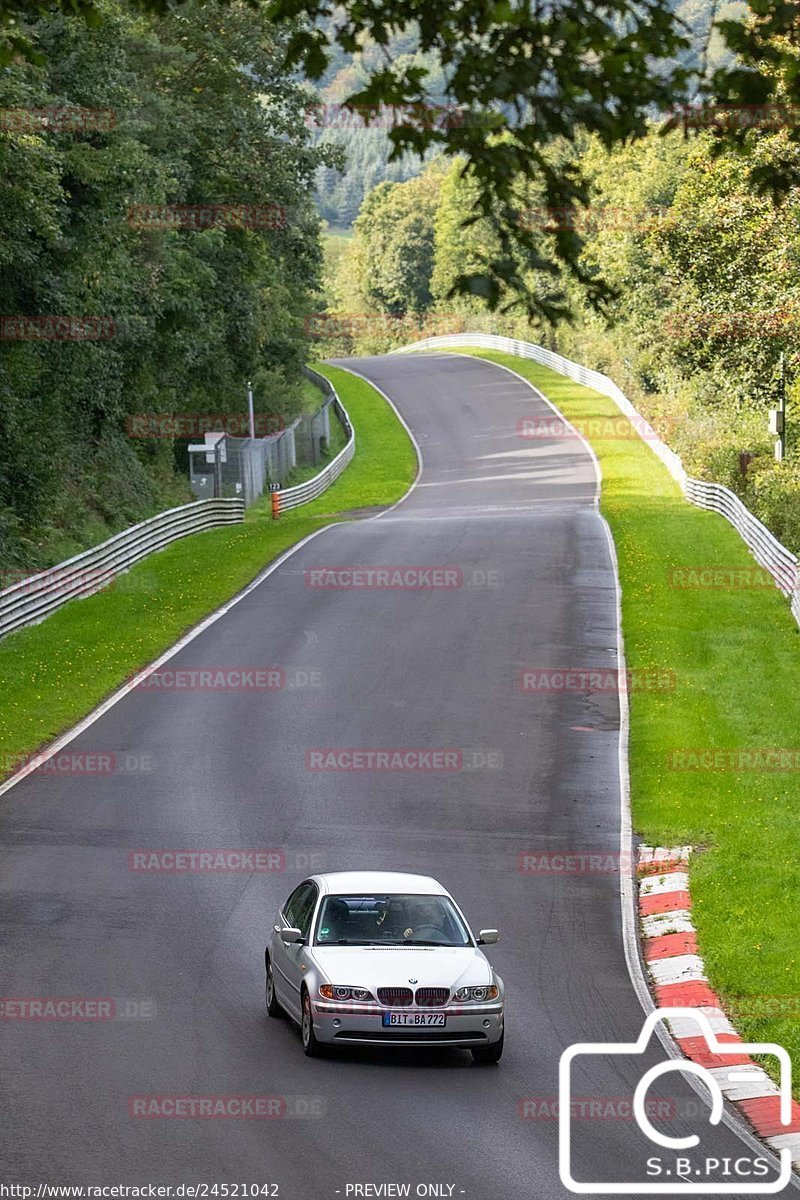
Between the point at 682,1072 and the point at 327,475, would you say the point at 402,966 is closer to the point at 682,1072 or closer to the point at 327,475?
the point at 682,1072

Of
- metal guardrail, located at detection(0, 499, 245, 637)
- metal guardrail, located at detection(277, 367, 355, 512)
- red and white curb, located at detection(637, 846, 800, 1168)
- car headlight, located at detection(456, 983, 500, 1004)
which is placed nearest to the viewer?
red and white curb, located at detection(637, 846, 800, 1168)

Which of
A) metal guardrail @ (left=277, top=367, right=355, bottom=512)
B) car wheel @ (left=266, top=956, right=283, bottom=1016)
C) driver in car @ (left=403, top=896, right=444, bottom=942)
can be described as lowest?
metal guardrail @ (left=277, top=367, right=355, bottom=512)

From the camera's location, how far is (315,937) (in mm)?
13383

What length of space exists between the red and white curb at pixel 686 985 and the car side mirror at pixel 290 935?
335 centimetres

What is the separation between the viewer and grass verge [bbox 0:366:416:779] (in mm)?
26109

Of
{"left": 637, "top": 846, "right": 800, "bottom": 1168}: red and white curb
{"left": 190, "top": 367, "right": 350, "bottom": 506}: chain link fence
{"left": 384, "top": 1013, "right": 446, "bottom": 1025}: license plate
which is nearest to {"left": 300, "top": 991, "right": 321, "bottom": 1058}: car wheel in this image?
{"left": 384, "top": 1013, "right": 446, "bottom": 1025}: license plate

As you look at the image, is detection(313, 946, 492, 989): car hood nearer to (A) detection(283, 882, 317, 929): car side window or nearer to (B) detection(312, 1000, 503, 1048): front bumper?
(B) detection(312, 1000, 503, 1048): front bumper

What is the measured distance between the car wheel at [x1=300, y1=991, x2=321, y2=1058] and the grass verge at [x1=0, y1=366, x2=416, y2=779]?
11.0 meters

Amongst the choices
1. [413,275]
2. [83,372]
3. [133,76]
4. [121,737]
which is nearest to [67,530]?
[83,372]

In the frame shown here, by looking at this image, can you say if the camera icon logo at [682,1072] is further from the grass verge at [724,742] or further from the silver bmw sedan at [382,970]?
the silver bmw sedan at [382,970]

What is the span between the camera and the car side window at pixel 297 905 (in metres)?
14.1

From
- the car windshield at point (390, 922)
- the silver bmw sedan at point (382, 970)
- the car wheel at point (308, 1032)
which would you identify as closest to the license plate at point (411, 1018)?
the silver bmw sedan at point (382, 970)

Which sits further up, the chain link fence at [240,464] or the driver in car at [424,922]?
the driver in car at [424,922]

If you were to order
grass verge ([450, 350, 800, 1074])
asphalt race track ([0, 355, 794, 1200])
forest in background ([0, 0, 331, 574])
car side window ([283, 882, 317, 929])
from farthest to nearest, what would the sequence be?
forest in background ([0, 0, 331, 574]) → grass verge ([450, 350, 800, 1074]) → car side window ([283, 882, 317, 929]) → asphalt race track ([0, 355, 794, 1200])
